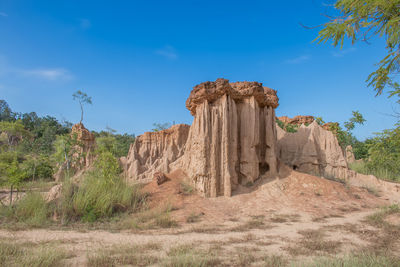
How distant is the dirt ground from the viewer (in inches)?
191

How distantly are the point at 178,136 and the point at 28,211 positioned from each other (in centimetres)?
1750

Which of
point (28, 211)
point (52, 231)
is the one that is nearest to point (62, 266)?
point (52, 231)

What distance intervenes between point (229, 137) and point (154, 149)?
17302mm

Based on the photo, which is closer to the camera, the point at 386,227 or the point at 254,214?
the point at 386,227

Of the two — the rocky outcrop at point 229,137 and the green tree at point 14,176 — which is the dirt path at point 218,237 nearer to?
the green tree at point 14,176

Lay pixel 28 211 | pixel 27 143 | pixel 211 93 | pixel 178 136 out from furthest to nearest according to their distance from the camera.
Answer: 1. pixel 27 143
2. pixel 178 136
3. pixel 211 93
4. pixel 28 211

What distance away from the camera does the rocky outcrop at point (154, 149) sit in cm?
2344

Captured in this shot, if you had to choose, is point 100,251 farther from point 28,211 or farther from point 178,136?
point 178,136

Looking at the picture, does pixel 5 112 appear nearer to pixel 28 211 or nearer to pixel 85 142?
pixel 85 142

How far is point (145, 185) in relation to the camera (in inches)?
487

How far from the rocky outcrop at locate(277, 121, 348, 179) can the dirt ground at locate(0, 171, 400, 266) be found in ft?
11.0

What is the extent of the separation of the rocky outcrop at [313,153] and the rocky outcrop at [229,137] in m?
3.52

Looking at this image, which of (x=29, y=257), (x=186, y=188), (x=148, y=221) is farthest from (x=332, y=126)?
(x=29, y=257)

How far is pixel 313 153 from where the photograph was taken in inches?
598
